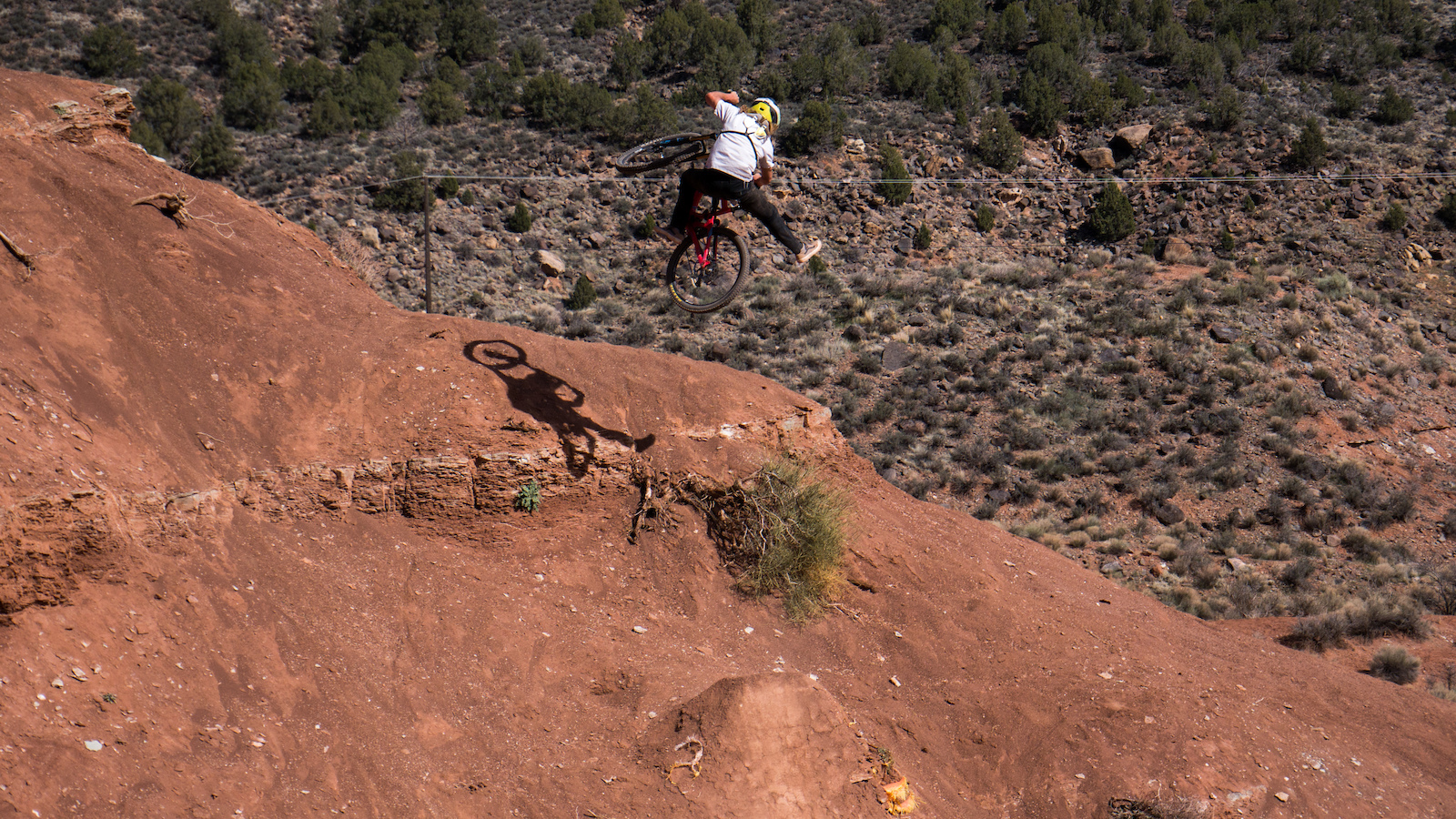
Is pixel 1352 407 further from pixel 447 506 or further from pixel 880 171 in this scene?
pixel 447 506

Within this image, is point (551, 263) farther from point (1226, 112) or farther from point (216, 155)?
point (1226, 112)

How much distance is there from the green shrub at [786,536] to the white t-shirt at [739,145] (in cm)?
397

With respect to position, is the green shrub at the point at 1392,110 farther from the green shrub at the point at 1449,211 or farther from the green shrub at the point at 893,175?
the green shrub at the point at 893,175

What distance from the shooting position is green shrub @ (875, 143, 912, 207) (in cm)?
3750

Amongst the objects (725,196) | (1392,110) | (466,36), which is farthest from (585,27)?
(725,196)

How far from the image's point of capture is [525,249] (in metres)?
33.8

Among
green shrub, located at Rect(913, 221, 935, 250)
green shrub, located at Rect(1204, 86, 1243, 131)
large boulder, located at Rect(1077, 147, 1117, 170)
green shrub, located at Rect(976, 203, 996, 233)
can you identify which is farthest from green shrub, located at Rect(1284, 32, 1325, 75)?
green shrub, located at Rect(913, 221, 935, 250)

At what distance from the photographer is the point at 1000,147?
39781mm

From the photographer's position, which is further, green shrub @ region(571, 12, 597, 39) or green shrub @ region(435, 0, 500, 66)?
green shrub @ region(571, 12, 597, 39)

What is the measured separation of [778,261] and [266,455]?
25.0m

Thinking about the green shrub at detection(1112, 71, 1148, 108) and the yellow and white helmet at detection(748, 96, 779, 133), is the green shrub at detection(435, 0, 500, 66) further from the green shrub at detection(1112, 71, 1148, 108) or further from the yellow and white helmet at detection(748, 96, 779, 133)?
the yellow and white helmet at detection(748, 96, 779, 133)

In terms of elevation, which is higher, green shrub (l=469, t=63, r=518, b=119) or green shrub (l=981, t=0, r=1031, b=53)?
green shrub (l=981, t=0, r=1031, b=53)

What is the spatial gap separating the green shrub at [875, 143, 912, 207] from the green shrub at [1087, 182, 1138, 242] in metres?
7.24

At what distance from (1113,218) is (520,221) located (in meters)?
22.2
